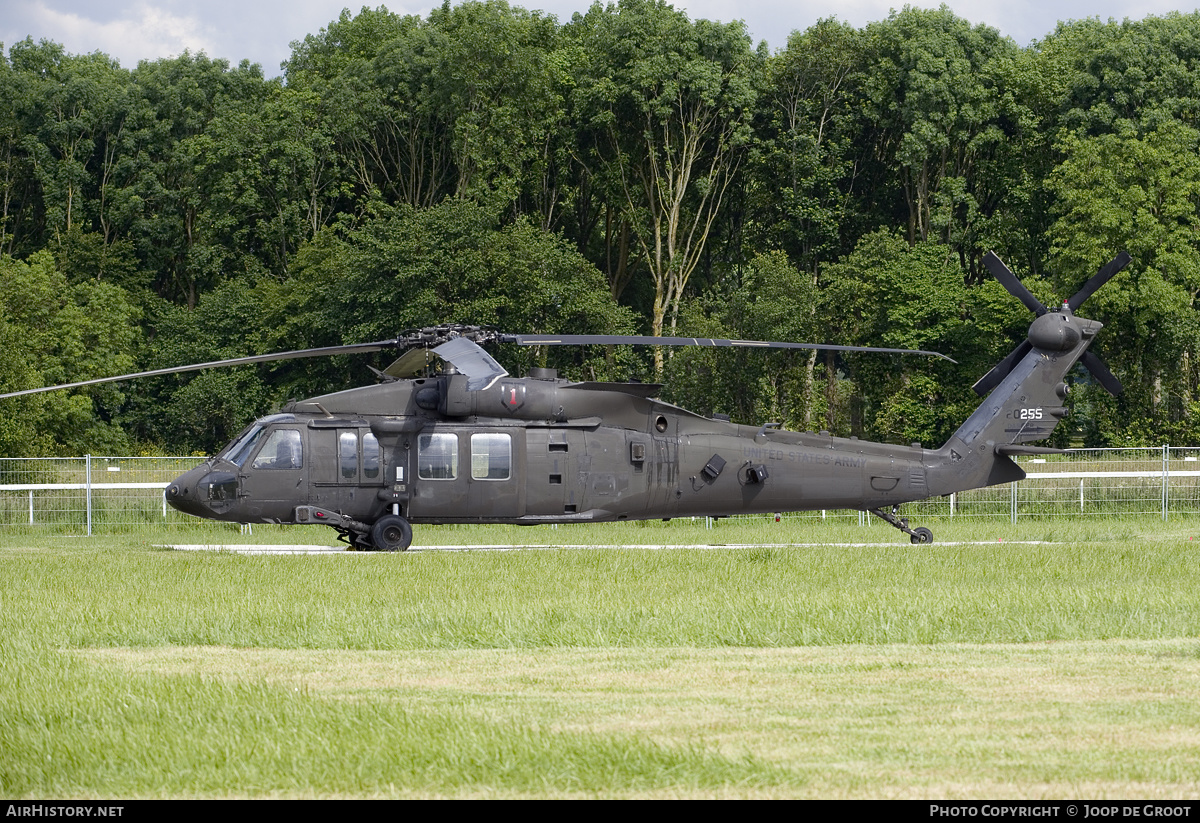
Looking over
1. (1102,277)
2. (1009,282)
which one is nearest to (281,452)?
(1009,282)

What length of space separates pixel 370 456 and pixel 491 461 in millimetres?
1711

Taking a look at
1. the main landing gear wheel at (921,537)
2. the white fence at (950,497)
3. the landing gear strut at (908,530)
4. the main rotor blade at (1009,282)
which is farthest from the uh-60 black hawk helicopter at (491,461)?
the white fence at (950,497)

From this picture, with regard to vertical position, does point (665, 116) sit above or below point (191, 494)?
above

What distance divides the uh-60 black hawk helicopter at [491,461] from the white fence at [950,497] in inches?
363

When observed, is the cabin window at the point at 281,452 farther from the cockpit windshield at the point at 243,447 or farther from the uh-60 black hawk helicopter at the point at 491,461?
the cockpit windshield at the point at 243,447

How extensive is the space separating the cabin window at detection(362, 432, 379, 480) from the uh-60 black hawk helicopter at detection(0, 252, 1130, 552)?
0.05 ft

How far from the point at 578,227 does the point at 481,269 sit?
51.7ft

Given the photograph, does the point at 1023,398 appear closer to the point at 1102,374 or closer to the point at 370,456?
the point at 1102,374

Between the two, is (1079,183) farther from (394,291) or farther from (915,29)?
(394,291)

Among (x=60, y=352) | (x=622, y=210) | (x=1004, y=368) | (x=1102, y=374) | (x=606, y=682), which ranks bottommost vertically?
(x=606, y=682)

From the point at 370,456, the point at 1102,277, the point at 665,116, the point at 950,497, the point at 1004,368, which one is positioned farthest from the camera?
the point at 665,116

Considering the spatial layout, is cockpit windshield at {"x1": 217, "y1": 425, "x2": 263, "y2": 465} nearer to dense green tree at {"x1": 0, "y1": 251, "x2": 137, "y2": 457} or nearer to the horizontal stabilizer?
the horizontal stabilizer

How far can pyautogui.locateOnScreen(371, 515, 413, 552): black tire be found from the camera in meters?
20.2

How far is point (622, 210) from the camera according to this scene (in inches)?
2329
